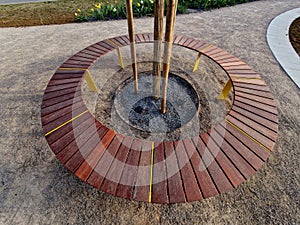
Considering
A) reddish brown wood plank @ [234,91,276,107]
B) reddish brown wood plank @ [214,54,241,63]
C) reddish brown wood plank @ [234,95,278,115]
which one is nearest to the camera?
reddish brown wood plank @ [234,95,278,115]

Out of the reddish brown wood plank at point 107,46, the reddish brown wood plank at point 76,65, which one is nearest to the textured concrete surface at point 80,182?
the reddish brown wood plank at point 76,65

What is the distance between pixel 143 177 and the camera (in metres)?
1.77

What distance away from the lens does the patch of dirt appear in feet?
16.4

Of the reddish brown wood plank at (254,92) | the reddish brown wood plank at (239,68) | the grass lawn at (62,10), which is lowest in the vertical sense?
the reddish brown wood plank at (254,92)

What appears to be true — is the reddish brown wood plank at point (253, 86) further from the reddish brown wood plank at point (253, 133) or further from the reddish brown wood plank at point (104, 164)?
the reddish brown wood plank at point (104, 164)

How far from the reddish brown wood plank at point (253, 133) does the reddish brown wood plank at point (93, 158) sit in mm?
1496

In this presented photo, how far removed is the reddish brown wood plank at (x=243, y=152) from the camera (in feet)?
6.22

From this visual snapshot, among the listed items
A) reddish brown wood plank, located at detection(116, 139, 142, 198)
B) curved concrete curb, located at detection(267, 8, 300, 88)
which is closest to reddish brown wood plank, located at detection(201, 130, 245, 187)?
reddish brown wood plank, located at detection(116, 139, 142, 198)

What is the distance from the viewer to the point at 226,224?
2.08m

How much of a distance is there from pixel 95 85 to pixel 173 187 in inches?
105

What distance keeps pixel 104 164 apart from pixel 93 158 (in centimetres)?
14

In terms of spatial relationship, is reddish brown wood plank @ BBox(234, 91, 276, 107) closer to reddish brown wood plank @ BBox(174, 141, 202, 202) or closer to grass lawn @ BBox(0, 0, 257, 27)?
reddish brown wood plank @ BBox(174, 141, 202, 202)

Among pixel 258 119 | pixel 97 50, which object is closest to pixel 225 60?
pixel 258 119

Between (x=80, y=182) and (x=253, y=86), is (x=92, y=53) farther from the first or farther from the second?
(x=253, y=86)
